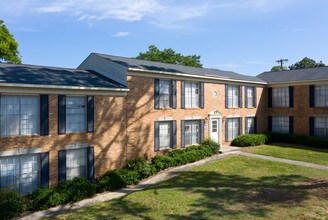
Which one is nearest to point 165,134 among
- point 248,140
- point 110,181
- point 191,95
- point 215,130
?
point 191,95

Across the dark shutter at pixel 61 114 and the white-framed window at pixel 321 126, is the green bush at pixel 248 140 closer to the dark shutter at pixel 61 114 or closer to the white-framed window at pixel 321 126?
the white-framed window at pixel 321 126

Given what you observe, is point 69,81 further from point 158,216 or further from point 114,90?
point 158,216

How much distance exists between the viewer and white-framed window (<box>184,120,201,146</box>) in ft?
76.0

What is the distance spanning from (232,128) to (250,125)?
3190mm

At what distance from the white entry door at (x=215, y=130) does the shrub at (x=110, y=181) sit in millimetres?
11166

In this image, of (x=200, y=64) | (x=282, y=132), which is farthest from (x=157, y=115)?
(x=200, y=64)

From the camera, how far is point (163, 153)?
69.3ft

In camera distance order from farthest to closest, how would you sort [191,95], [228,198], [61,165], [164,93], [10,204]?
[191,95]
[164,93]
[61,165]
[228,198]
[10,204]

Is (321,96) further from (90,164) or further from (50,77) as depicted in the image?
(50,77)

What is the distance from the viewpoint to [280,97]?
30.5m

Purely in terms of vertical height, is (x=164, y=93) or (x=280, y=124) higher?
(x=164, y=93)

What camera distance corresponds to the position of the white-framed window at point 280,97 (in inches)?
1178

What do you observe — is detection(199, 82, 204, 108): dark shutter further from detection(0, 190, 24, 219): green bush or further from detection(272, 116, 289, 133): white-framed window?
detection(0, 190, 24, 219): green bush

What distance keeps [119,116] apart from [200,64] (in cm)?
4166
